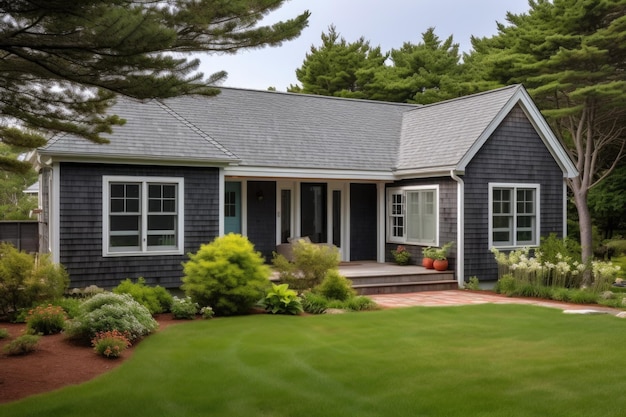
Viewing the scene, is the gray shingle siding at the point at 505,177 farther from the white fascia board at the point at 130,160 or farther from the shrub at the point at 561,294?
the white fascia board at the point at 130,160

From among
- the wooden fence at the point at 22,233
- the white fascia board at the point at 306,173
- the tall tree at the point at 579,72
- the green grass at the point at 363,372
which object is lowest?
the green grass at the point at 363,372

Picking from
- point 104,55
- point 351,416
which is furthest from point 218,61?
point 351,416

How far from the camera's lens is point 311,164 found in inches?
621

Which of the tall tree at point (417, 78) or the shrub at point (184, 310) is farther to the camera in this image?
the tall tree at point (417, 78)

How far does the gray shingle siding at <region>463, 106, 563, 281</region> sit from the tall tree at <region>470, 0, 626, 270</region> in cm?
687

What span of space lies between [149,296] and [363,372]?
5.22 m

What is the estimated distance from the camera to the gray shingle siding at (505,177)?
1512 cm

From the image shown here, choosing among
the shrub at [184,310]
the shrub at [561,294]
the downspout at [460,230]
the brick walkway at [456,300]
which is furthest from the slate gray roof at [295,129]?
the shrub at [561,294]

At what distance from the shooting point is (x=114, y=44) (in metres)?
4.86

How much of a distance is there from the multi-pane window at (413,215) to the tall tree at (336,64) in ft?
56.6

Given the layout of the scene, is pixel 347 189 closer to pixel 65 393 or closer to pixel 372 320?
pixel 372 320

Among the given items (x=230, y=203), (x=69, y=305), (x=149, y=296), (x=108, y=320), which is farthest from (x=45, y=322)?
(x=230, y=203)

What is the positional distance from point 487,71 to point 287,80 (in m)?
16.0

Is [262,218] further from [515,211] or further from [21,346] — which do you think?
[21,346]
